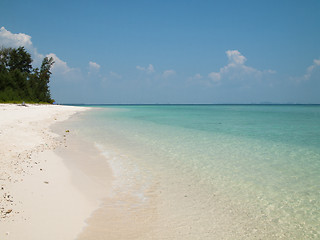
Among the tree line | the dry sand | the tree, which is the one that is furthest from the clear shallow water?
the tree

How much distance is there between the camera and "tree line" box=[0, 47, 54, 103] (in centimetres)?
4062

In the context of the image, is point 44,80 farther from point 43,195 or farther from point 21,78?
point 43,195

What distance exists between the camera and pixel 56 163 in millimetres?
6551

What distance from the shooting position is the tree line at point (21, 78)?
40625 mm

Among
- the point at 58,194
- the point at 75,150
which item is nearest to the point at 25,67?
the point at 75,150

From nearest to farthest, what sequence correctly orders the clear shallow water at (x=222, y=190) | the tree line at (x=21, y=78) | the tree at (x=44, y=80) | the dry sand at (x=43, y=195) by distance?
the dry sand at (x=43, y=195) < the clear shallow water at (x=222, y=190) < the tree line at (x=21, y=78) < the tree at (x=44, y=80)

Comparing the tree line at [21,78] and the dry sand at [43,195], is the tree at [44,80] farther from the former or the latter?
the dry sand at [43,195]

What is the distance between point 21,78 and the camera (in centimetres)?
4622

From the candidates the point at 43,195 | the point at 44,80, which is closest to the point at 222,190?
the point at 43,195

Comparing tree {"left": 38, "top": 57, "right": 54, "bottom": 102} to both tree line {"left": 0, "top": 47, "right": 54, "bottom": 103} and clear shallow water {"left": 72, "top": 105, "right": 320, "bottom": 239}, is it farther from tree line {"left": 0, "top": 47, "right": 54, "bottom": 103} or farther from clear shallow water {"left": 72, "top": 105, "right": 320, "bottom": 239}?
clear shallow water {"left": 72, "top": 105, "right": 320, "bottom": 239}

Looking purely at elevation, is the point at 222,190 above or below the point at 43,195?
below

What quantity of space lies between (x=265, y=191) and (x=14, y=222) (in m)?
4.77

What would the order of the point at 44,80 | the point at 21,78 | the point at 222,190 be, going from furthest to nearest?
1. the point at 44,80
2. the point at 21,78
3. the point at 222,190

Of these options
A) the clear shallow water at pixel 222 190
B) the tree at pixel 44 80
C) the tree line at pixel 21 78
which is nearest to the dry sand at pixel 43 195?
the clear shallow water at pixel 222 190
